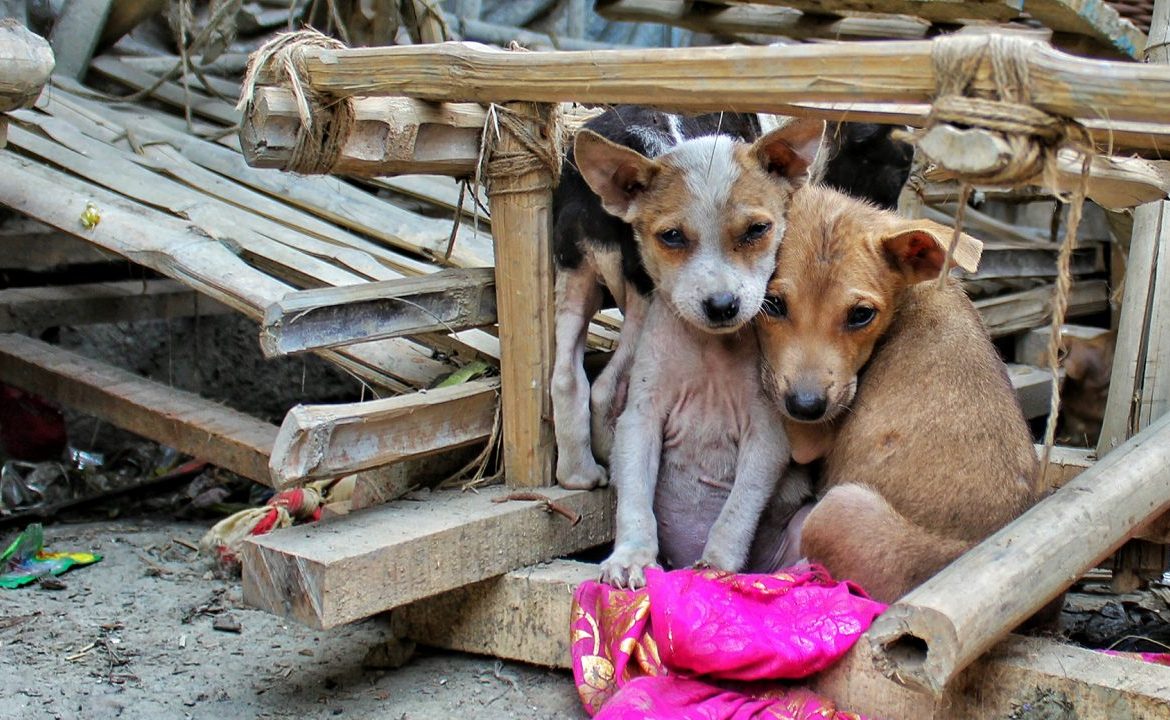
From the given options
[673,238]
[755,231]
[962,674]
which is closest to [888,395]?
[755,231]

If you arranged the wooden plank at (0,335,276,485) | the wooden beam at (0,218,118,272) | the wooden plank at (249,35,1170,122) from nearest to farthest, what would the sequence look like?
the wooden plank at (249,35,1170,122), the wooden plank at (0,335,276,485), the wooden beam at (0,218,118,272)

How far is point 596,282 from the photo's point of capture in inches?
189

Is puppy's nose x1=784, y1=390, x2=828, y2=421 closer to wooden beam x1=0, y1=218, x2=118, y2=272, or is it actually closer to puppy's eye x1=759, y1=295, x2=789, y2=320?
puppy's eye x1=759, y1=295, x2=789, y2=320

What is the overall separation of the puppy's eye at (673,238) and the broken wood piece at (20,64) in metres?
2.17

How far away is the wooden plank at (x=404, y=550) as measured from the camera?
3.92 m

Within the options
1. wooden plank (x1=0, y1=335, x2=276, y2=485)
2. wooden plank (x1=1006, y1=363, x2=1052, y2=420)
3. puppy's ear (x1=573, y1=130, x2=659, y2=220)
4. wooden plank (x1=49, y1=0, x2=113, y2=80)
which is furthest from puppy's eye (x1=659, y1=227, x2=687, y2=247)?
wooden plank (x1=49, y1=0, x2=113, y2=80)

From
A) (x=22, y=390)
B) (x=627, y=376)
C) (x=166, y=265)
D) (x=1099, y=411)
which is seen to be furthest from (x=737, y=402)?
(x=22, y=390)

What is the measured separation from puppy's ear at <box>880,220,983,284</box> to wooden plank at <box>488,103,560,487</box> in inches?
45.6

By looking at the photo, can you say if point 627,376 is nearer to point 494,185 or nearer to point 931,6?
point 494,185

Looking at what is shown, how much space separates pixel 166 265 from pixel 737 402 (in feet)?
7.28

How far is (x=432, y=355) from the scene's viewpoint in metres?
5.24

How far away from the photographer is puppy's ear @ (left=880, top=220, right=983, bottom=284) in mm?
4191

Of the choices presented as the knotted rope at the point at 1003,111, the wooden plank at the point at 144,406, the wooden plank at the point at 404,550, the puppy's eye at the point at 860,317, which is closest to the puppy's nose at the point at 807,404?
Result: the puppy's eye at the point at 860,317

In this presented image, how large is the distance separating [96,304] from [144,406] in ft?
3.65
